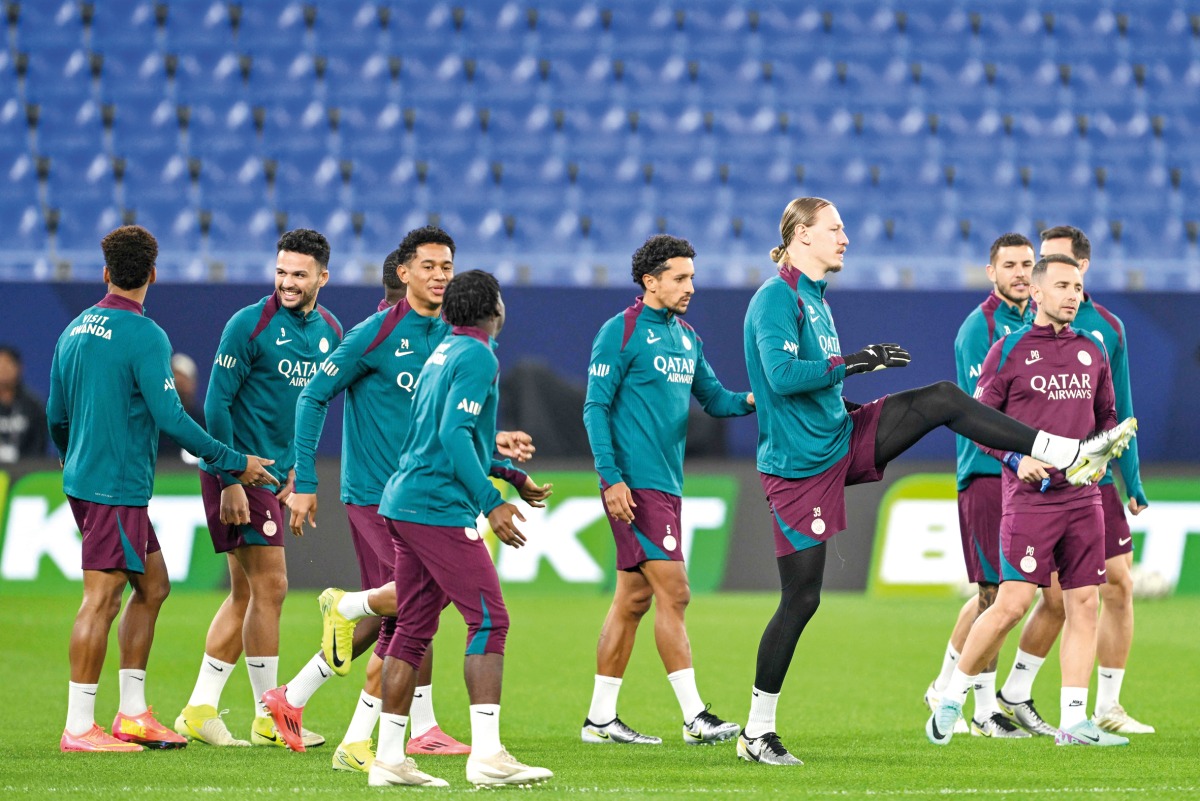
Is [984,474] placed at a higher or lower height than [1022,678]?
higher

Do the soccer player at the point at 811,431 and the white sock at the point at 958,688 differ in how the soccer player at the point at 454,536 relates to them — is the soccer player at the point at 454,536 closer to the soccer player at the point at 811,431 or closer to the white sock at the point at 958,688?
the soccer player at the point at 811,431

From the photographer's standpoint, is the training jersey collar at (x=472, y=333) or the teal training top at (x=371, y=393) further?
the teal training top at (x=371, y=393)

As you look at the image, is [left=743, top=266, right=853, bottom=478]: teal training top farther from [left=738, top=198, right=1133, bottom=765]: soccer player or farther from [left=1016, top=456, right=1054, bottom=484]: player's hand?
[left=1016, top=456, right=1054, bottom=484]: player's hand

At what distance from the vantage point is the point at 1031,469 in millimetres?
5996

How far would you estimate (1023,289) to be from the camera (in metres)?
7.11

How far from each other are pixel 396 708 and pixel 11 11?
1459 cm

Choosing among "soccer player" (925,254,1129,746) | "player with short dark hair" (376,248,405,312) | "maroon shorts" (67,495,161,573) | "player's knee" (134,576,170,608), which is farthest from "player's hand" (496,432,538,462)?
"soccer player" (925,254,1129,746)

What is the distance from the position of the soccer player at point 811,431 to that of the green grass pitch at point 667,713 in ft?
1.72

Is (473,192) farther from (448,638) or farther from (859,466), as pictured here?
(859,466)

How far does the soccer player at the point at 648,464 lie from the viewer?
6469mm

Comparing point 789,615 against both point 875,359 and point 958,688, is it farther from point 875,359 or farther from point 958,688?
point 875,359

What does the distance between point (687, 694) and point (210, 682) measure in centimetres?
210

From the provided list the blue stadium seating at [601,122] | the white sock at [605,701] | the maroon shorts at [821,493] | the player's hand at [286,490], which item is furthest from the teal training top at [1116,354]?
the blue stadium seating at [601,122]

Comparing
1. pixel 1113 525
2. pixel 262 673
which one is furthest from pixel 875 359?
pixel 262 673
